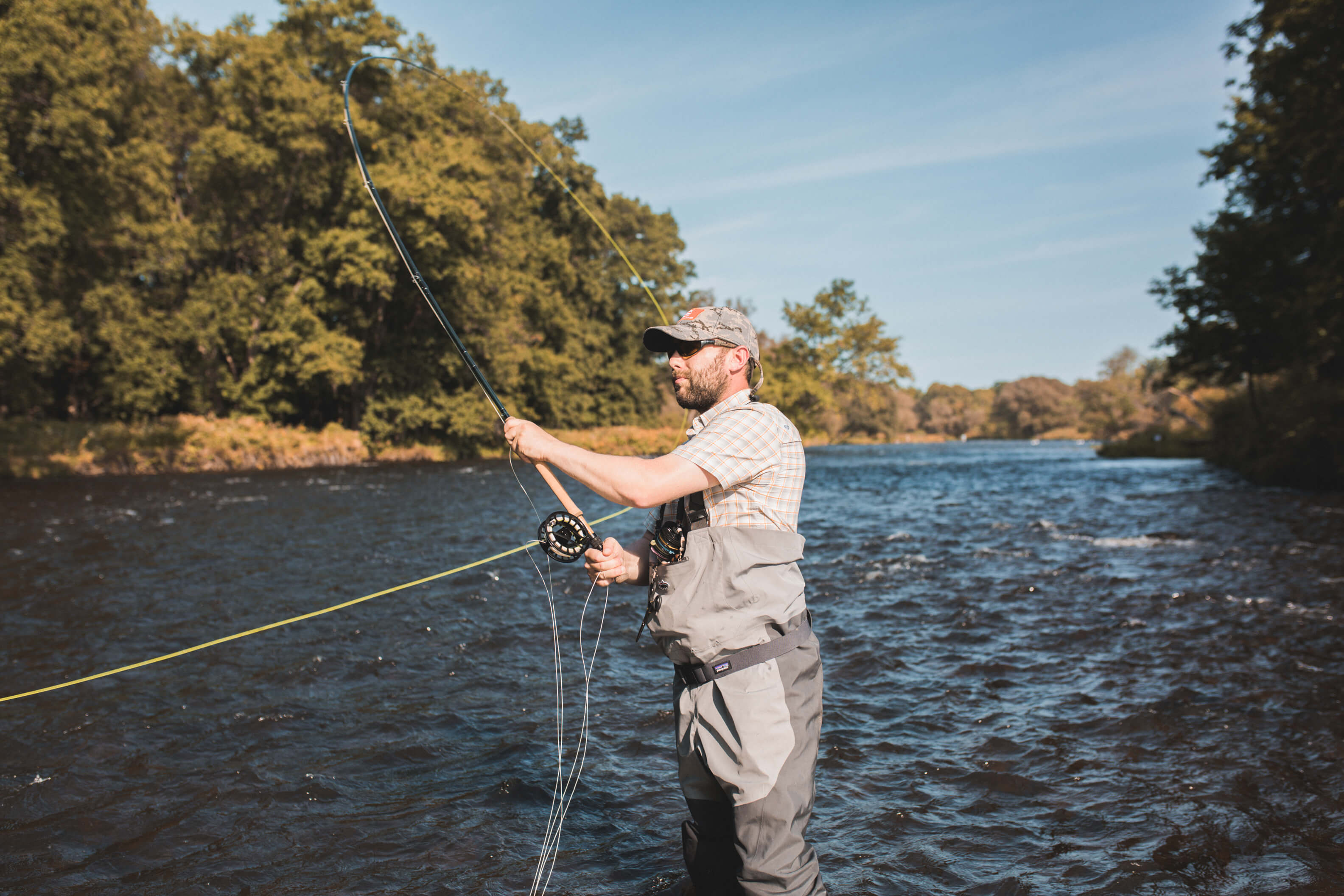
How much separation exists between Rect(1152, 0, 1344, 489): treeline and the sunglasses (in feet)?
66.2

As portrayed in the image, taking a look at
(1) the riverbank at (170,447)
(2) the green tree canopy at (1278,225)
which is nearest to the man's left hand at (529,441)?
(1) the riverbank at (170,447)

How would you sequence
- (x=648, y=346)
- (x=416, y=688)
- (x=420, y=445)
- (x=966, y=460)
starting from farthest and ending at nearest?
(x=966, y=460)
(x=420, y=445)
(x=416, y=688)
(x=648, y=346)

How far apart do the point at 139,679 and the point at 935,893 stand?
6042 millimetres

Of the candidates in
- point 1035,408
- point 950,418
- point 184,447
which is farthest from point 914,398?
point 184,447

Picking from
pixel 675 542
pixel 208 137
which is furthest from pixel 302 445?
pixel 675 542

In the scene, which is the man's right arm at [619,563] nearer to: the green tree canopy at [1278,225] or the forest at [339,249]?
the forest at [339,249]

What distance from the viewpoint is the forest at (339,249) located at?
21703mm

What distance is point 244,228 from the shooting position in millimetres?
33531

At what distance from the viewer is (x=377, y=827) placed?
164 inches

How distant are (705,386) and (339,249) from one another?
31.9m

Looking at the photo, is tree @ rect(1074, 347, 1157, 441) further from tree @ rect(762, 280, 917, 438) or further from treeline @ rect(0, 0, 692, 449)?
treeline @ rect(0, 0, 692, 449)

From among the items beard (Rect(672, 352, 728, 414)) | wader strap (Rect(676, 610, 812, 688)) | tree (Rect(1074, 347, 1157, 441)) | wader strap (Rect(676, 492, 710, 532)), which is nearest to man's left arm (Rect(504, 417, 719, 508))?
wader strap (Rect(676, 492, 710, 532))

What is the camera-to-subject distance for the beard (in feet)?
9.44

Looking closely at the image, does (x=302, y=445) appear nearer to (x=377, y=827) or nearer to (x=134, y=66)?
(x=134, y=66)
